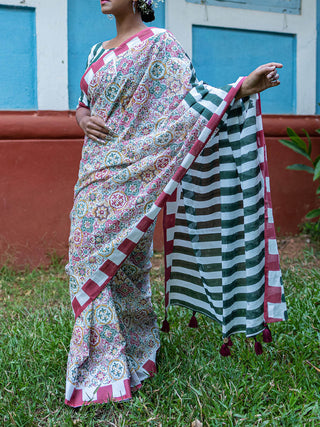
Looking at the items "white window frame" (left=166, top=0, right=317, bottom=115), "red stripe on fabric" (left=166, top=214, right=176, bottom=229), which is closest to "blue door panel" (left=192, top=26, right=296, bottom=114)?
"white window frame" (left=166, top=0, right=317, bottom=115)

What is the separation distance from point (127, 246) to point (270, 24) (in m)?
3.33

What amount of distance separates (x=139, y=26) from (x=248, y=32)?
2.62m

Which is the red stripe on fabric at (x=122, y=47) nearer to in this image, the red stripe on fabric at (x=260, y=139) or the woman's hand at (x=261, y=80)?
the woman's hand at (x=261, y=80)

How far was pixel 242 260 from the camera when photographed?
7.05 feet

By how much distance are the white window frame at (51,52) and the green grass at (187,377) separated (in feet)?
5.69

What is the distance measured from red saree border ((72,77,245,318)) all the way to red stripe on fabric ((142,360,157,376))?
17.9 inches

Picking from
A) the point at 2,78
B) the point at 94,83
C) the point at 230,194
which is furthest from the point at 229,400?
the point at 2,78

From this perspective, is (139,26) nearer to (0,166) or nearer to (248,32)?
(0,166)


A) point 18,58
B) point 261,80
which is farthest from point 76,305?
point 18,58

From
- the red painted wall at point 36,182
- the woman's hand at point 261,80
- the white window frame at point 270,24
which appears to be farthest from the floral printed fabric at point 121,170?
the white window frame at point 270,24

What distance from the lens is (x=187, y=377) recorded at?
2.29 meters

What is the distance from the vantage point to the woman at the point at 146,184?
204 cm

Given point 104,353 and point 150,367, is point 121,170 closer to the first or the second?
point 104,353

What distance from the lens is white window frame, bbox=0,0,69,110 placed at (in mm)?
3798
